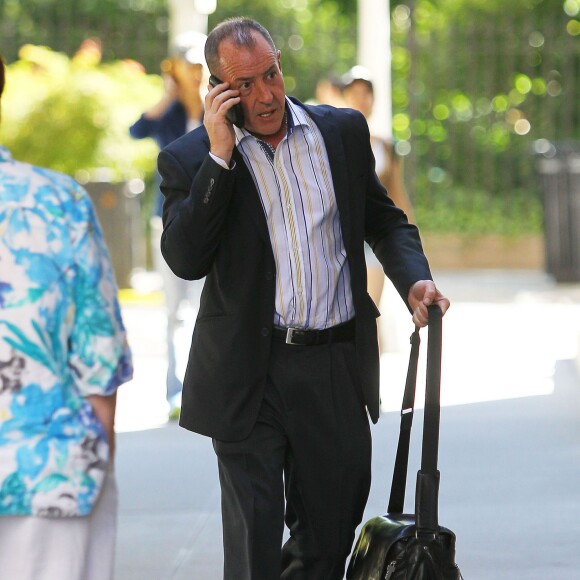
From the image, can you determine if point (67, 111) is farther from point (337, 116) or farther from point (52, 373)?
point (52, 373)

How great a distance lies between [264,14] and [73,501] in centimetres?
1550

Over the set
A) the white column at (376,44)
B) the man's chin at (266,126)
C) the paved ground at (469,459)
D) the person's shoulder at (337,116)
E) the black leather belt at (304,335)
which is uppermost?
the white column at (376,44)

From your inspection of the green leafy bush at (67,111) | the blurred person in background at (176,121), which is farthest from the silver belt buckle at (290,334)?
the green leafy bush at (67,111)

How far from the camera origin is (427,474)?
3588 mm

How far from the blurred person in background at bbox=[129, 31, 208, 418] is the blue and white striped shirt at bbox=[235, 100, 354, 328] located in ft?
13.1

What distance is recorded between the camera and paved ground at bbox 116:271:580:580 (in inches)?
222

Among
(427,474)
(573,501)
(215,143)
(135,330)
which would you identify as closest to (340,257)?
(215,143)

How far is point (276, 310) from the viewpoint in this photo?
4.00 m

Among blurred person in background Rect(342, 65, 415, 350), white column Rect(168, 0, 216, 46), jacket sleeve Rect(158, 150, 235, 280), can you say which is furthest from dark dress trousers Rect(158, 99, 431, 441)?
white column Rect(168, 0, 216, 46)

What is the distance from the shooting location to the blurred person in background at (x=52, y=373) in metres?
2.77

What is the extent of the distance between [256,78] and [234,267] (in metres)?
0.51

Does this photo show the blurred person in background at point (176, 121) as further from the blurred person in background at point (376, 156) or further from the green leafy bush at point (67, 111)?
the green leafy bush at point (67, 111)

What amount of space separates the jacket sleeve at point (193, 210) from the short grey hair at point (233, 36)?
26cm

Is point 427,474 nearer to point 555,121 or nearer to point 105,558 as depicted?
point 105,558
